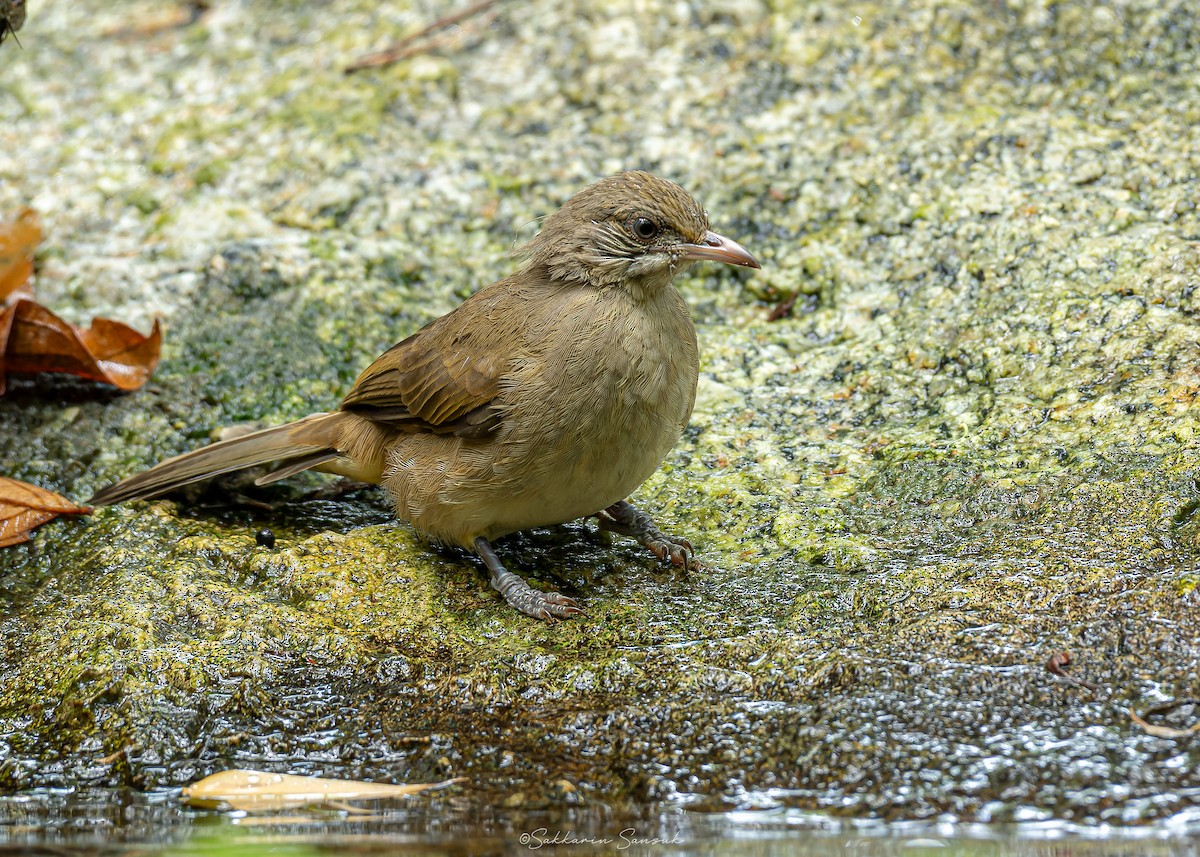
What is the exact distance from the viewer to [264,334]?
6016mm

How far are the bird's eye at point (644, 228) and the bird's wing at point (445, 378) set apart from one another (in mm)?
591

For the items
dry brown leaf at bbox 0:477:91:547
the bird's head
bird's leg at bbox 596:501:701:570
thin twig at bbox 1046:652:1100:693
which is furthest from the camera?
dry brown leaf at bbox 0:477:91:547

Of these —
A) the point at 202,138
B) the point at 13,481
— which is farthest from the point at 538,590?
the point at 202,138

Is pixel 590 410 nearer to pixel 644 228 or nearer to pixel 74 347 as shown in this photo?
pixel 644 228

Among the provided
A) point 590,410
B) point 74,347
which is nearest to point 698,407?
point 590,410

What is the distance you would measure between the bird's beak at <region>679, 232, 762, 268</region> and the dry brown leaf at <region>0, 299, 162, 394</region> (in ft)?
8.37

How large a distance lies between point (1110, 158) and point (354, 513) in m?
3.90

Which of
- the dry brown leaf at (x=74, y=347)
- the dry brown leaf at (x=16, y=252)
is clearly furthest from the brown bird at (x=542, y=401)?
the dry brown leaf at (x=16, y=252)

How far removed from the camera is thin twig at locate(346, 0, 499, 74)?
24.6ft

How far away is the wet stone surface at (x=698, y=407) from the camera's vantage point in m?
3.62

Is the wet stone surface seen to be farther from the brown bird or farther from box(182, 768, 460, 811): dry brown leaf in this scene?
the brown bird

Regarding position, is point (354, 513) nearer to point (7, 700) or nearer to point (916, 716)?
point (7, 700)

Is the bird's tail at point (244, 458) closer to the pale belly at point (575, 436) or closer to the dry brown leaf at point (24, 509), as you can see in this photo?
the dry brown leaf at point (24, 509)

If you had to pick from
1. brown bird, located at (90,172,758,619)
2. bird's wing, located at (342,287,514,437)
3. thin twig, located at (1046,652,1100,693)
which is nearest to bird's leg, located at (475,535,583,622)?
brown bird, located at (90,172,758,619)
